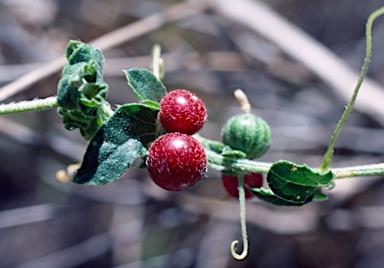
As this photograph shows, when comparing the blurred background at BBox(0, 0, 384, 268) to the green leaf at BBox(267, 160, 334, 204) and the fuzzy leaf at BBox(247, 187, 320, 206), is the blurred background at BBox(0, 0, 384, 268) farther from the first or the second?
the green leaf at BBox(267, 160, 334, 204)

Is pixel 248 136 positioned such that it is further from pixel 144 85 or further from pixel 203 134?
pixel 203 134

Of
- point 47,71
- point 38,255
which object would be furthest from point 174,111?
point 38,255

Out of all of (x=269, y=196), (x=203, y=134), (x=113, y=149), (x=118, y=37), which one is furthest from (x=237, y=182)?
(x=203, y=134)

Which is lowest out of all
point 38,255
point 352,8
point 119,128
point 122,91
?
point 119,128

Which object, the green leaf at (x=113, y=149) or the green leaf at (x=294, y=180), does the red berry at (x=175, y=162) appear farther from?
the green leaf at (x=294, y=180)

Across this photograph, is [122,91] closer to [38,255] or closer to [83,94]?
[38,255]

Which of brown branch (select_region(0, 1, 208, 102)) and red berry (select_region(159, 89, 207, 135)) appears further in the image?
brown branch (select_region(0, 1, 208, 102))

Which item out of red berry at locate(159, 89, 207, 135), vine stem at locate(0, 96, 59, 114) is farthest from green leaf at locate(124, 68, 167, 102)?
vine stem at locate(0, 96, 59, 114)

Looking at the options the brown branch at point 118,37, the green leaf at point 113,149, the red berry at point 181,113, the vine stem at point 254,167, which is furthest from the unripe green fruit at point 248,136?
the brown branch at point 118,37
